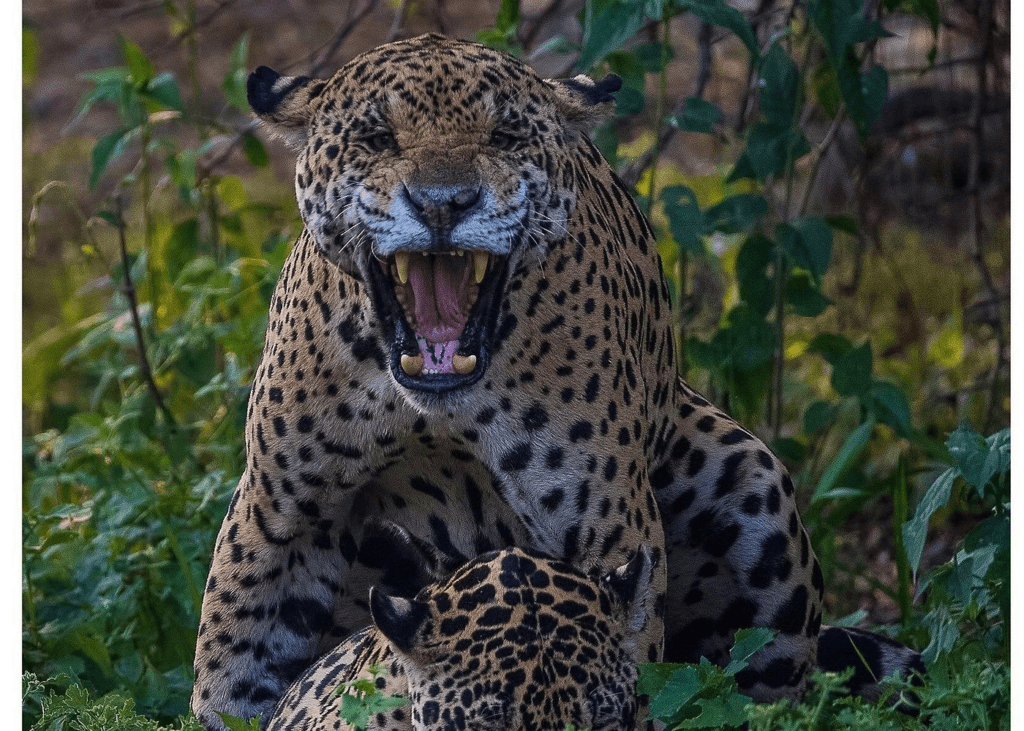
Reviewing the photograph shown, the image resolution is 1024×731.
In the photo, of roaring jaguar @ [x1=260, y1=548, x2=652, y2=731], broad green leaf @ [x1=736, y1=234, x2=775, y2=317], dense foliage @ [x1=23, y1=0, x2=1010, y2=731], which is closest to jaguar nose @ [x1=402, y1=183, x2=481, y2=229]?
roaring jaguar @ [x1=260, y1=548, x2=652, y2=731]

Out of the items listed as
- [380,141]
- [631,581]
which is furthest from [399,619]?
[380,141]

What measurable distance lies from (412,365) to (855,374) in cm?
268

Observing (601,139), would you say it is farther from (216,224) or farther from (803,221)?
(216,224)

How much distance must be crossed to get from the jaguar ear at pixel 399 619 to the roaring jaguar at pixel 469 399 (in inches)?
25.1

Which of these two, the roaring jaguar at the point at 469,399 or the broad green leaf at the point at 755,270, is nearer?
the roaring jaguar at the point at 469,399

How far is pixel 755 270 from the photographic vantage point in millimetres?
6707

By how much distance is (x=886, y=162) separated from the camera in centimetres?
938

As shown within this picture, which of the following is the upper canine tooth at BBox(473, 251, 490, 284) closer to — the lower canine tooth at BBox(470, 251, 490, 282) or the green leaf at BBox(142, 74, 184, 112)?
the lower canine tooth at BBox(470, 251, 490, 282)

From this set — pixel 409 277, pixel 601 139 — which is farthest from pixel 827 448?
pixel 409 277

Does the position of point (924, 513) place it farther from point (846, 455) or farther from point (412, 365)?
point (846, 455)

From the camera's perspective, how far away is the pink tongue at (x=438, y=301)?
14.6 ft

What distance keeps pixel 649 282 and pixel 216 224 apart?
3329 millimetres

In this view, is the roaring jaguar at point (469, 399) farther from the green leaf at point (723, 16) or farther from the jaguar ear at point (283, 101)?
the green leaf at point (723, 16)

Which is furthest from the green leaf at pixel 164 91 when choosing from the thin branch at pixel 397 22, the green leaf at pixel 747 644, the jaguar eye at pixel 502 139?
the green leaf at pixel 747 644
